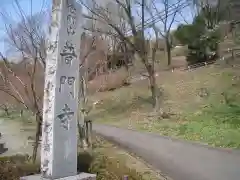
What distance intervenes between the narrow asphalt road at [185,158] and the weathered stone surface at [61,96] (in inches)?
143

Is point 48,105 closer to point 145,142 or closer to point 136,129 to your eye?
point 145,142

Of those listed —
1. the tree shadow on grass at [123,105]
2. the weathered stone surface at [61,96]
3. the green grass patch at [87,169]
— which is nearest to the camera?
the weathered stone surface at [61,96]

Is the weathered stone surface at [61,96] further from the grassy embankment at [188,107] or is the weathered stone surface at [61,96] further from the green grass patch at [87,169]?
the grassy embankment at [188,107]

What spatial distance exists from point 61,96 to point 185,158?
5807mm

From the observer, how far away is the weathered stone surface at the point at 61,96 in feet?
15.6

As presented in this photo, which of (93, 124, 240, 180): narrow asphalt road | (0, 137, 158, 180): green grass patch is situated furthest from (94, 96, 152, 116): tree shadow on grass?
(0, 137, 158, 180): green grass patch

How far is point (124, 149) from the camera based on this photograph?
39.0ft

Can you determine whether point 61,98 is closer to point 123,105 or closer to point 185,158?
point 185,158

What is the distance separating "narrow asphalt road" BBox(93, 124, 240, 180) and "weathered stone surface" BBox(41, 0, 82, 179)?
3.64 metres

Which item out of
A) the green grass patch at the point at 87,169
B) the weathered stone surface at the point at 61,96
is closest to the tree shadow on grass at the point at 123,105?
the green grass patch at the point at 87,169

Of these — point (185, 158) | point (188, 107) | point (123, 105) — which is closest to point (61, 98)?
point (185, 158)

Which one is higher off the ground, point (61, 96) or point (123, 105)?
point (123, 105)

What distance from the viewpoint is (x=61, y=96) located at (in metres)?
4.90

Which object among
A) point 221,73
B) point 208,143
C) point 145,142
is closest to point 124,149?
point 145,142
